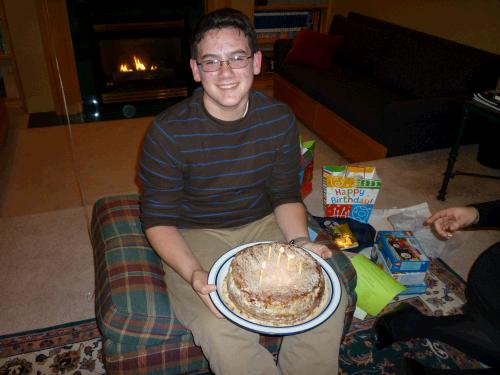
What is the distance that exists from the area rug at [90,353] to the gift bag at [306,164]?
2.78 feet

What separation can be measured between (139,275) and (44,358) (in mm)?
591

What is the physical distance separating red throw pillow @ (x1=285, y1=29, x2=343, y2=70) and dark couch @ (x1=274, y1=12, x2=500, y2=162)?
6 centimetres

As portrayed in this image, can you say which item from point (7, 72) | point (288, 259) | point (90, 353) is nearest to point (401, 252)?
point (288, 259)

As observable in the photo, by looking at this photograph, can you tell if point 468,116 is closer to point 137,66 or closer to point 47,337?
point 47,337

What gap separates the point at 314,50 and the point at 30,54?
2.75 meters

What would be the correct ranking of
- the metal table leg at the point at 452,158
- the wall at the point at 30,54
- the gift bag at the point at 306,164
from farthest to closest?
the wall at the point at 30,54, the metal table leg at the point at 452,158, the gift bag at the point at 306,164

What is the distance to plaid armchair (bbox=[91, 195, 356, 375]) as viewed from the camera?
1265mm

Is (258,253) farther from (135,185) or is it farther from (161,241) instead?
(135,185)

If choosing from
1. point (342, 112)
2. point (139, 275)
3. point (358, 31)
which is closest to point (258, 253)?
point (139, 275)

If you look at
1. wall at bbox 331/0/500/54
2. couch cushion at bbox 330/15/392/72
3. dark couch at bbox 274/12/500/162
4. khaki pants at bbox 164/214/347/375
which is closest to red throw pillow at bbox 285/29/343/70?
dark couch at bbox 274/12/500/162

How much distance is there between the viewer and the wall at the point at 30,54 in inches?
145

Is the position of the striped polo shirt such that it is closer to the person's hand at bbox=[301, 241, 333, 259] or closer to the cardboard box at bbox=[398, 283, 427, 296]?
the person's hand at bbox=[301, 241, 333, 259]

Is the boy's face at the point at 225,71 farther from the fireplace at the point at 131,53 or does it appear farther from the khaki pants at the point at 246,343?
the fireplace at the point at 131,53

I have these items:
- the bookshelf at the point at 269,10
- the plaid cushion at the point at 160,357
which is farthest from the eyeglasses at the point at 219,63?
the bookshelf at the point at 269,10
